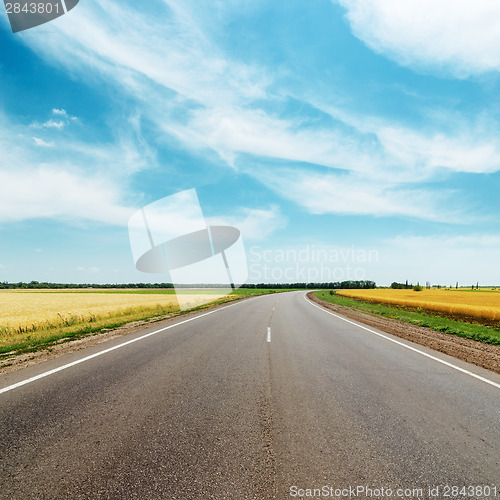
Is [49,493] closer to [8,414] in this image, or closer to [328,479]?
[8,414]

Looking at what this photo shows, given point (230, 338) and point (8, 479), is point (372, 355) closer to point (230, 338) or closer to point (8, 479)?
point (230, 338)

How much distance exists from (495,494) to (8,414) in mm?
5348

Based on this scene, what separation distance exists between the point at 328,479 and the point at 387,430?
1355 millimetres

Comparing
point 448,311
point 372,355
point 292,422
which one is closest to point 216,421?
point 292,422

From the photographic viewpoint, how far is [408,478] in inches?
101

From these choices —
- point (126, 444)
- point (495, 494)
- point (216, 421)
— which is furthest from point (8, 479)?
point (495, 494)

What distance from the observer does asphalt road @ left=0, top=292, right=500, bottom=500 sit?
2471 mm

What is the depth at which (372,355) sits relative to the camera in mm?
7367

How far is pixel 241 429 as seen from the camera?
338 centimetres

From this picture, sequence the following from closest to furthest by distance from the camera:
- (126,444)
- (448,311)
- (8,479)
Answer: (8,479) < (126,444) < (448,311)

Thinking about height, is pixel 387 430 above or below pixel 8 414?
below

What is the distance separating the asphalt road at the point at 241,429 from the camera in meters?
2.47

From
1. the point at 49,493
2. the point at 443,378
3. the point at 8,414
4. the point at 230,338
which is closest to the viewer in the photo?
the point at 49,493

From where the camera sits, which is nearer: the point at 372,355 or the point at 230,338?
the point at 372,355
